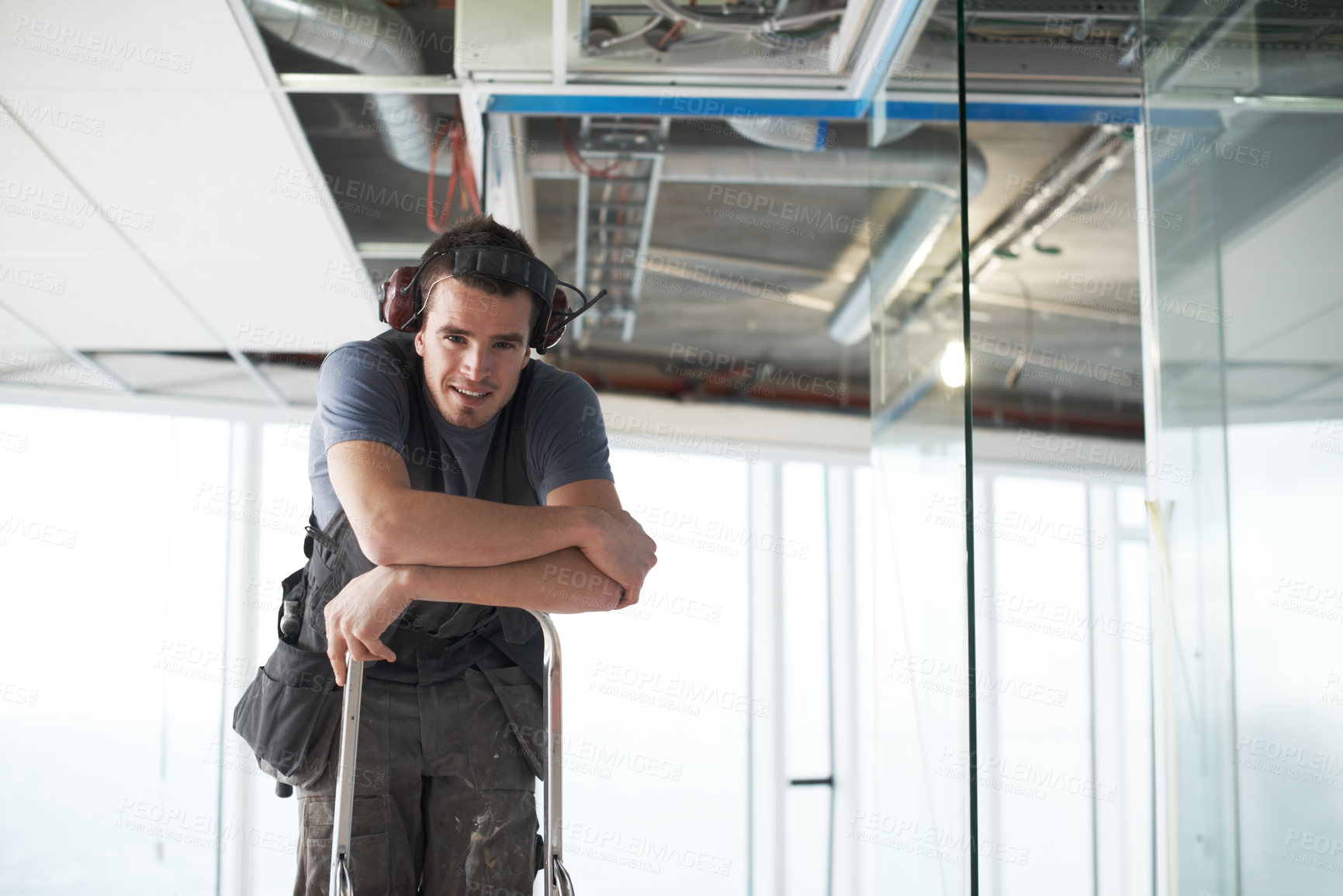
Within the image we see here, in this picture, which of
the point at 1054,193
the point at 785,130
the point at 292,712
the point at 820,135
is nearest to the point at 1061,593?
the point at 1054,193

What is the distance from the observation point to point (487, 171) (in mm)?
3201

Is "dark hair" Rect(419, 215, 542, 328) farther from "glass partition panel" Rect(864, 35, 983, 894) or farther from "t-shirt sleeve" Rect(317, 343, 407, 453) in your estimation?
"glass partition panel" Rect(864, 35, 983, 894)

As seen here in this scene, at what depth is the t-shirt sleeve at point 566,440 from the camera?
1627mm

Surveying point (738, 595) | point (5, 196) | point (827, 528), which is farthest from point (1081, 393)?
point (5, 196)

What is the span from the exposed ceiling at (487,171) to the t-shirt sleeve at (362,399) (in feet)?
3.72

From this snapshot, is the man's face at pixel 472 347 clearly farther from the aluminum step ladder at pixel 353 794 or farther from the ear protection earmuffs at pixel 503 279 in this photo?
the aluminum step ladder at pixel 353 794

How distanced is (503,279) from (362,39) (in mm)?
1575

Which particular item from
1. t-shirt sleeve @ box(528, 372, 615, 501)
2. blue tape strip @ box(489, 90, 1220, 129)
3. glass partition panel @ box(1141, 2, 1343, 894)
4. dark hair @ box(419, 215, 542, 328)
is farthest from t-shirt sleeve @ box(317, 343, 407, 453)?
blue tape strip @ box(489, 90, 1220, 129)

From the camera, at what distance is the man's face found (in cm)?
155

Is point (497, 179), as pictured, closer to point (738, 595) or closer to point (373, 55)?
point (373, 55)

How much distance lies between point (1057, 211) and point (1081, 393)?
140 inches

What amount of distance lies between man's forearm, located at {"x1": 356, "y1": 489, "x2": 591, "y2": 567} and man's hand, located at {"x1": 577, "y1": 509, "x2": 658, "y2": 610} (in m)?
0.07

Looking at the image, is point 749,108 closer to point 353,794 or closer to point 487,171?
point 487,171

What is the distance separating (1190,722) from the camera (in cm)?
167
